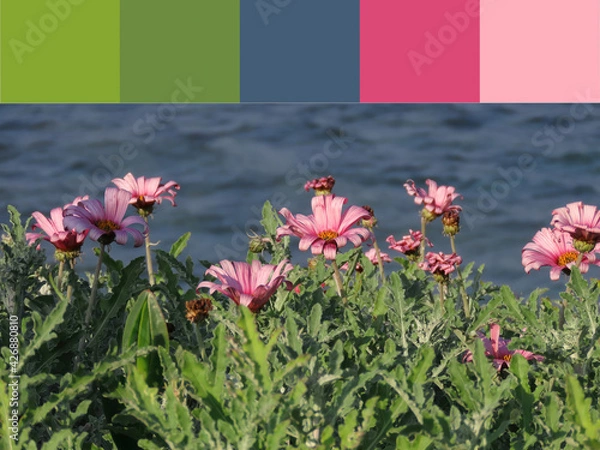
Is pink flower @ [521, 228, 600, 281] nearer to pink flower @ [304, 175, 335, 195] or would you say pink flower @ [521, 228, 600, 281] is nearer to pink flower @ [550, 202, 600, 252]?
pink flower @ [550, 202, 600, 252]

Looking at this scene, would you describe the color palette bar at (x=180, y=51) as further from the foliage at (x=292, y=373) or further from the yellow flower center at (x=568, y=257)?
the yellow flower center at (x=568, y=257)

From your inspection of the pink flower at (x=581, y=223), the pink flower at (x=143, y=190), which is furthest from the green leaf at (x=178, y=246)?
the pink flower at (x=581, y=223)

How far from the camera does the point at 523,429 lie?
2.26 meters

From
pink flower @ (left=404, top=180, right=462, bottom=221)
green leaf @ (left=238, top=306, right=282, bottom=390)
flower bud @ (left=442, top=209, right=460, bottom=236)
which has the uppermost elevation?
pink flower @ (left=404, top=180, right=462, bottom=221)

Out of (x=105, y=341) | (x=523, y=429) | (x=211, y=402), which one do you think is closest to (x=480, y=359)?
(x=523, y=429)

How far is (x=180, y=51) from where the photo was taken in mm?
5727

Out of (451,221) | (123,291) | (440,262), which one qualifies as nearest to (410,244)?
(451,221)

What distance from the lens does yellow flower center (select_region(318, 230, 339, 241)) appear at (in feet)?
9.32

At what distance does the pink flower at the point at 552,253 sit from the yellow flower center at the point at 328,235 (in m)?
0.65

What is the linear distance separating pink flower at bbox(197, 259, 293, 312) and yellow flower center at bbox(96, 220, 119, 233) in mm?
415

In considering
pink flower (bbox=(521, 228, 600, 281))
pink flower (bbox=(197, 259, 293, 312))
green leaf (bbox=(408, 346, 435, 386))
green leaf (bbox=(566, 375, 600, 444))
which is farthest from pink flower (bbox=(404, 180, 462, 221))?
green leaf (bbox=(566, 375, 600, 444))

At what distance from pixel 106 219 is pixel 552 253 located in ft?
4.64

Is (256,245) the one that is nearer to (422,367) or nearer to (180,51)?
(422,367)

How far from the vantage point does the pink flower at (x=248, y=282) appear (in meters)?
2.44
